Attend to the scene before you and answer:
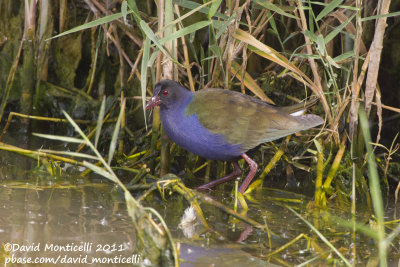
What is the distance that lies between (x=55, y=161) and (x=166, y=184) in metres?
0.95

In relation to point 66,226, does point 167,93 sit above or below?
above

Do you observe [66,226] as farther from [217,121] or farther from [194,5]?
[194,5]

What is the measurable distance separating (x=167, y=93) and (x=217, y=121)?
31 cm

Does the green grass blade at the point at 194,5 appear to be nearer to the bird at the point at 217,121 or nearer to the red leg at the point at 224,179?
the bird at the point at 217,121

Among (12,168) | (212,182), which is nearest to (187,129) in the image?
(212,182)

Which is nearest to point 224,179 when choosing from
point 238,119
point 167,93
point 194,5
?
point 238,119

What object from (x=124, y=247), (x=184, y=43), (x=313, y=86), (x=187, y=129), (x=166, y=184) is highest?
(x=184, y=43)

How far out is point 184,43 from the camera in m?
3.36

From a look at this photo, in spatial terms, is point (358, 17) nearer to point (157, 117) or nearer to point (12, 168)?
point (157, 117)

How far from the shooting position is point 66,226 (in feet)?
8.79

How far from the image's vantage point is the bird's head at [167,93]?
3.21 metres

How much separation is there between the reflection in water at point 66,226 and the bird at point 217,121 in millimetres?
512

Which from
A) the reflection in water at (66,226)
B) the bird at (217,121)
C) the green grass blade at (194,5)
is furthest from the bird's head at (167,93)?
the reflection in water at (66,226)

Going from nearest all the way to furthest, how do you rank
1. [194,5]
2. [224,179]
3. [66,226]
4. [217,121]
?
[66,226], [194,5], [217,121], [224,179]
